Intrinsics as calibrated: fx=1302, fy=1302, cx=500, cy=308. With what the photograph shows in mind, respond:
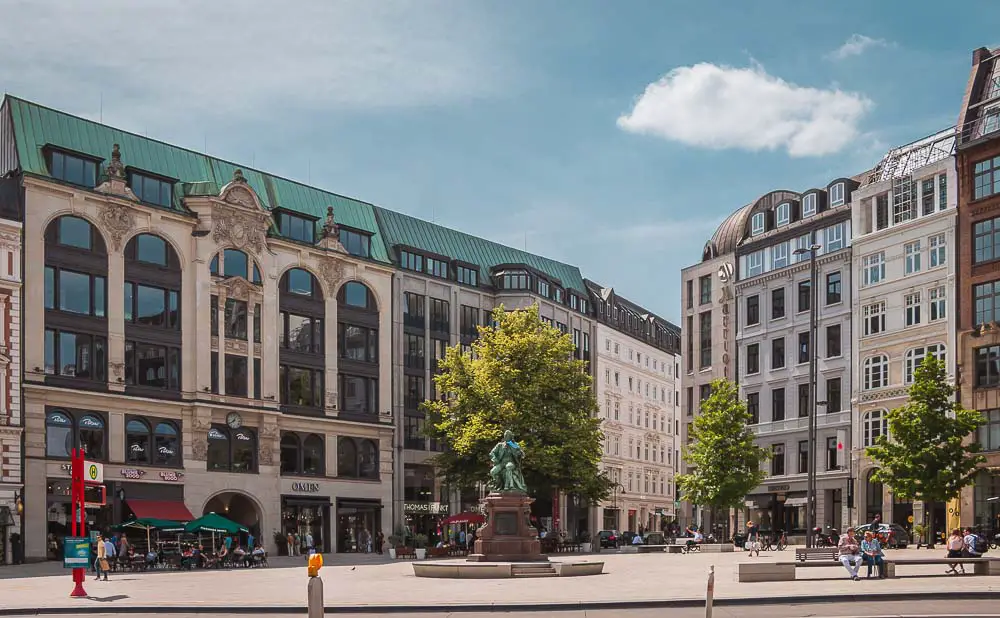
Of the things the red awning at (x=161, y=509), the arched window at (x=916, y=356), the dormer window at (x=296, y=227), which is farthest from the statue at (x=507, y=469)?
the dormer window at (x=296, y=227)

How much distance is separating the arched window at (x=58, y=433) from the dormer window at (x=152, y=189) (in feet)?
41.8

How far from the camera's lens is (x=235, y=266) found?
7594cm

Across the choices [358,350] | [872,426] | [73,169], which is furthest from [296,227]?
[872,426]

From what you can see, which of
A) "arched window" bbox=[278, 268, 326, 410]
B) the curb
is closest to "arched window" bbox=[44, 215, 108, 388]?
"arched window" bbox=[278, 268, 326, 410]

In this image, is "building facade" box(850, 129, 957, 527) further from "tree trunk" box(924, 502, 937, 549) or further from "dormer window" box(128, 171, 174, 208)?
"dormer window" box(128, 171, 174, 208)

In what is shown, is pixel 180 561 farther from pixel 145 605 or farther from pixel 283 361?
pixel 145 605

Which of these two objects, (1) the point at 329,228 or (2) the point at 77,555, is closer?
(2) the point at 77,555

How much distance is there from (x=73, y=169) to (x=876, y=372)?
4572 centimetres

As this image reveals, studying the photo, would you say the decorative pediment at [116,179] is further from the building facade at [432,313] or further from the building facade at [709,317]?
the building facade at [709,317]

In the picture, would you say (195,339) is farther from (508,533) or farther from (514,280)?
(508,533)

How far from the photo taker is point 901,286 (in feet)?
242

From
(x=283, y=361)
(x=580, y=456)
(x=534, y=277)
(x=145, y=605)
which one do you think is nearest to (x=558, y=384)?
(x=580, y=456)

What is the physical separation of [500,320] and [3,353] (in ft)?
85.9

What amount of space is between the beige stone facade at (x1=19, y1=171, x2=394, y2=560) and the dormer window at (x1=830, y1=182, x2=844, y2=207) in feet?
95.8
